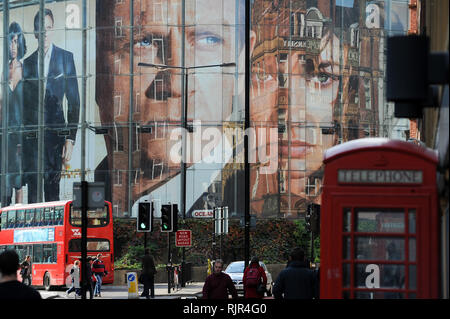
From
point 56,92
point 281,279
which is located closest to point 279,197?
point 56,92

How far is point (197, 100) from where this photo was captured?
53.2 meters

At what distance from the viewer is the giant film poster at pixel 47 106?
53531 mm

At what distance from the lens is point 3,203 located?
54.9 m

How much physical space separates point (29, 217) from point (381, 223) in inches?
1238

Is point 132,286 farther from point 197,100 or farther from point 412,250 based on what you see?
point 197,100

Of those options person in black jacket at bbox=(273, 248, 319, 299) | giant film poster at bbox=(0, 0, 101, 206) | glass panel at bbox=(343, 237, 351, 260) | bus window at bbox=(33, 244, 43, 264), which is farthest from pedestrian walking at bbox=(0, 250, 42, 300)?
giant film poster at bbox=(0, 0, 101, 206)

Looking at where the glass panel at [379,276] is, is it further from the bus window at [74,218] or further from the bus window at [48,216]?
the bus window at [48,216]

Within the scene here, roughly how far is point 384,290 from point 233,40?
4274 cm

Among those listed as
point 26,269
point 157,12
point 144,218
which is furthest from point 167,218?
point 157,12

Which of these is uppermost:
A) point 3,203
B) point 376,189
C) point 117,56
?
point 117,56

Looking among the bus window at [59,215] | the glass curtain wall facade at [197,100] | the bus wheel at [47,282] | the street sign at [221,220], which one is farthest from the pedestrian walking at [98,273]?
the glass curtain wall facade at [197,100]

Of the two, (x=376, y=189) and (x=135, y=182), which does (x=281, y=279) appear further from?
(x=135, y=182)

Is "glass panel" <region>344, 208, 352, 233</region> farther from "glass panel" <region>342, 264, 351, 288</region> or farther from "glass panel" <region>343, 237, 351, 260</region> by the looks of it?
"glass panel" <region>342, 264, 351, 288</region>

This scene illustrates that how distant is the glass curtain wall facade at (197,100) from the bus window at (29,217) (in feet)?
37.2
